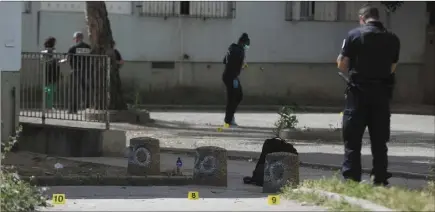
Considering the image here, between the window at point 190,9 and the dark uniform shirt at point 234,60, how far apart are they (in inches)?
307

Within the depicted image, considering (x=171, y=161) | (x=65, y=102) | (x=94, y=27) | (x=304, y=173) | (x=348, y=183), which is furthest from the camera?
(x=94, y=27)

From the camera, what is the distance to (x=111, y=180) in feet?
31.0

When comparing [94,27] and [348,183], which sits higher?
[94,27]

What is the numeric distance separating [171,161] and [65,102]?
2059 millimetres

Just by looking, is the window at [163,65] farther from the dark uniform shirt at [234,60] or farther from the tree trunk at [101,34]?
the dark uniform shirt at [234,60]

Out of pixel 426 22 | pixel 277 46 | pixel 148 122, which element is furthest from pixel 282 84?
pixel 148 122

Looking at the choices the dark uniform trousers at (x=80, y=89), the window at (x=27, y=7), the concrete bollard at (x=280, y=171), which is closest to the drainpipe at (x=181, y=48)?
the window at (x=27, y=7)

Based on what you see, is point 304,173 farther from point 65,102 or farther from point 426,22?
point 426,22

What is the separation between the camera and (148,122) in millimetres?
17750

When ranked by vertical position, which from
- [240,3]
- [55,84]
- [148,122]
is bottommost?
[148,122]

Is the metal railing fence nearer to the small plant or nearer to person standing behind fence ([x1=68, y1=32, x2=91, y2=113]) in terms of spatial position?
person standing behind fence ([x1=68, y1=32, x2=91, y2=113])

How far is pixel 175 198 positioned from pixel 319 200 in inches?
66.5

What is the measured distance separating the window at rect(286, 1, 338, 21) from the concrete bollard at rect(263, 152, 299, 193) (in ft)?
53.0

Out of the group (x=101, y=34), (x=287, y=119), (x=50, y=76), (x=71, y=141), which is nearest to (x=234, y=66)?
(x=287, y=119)
